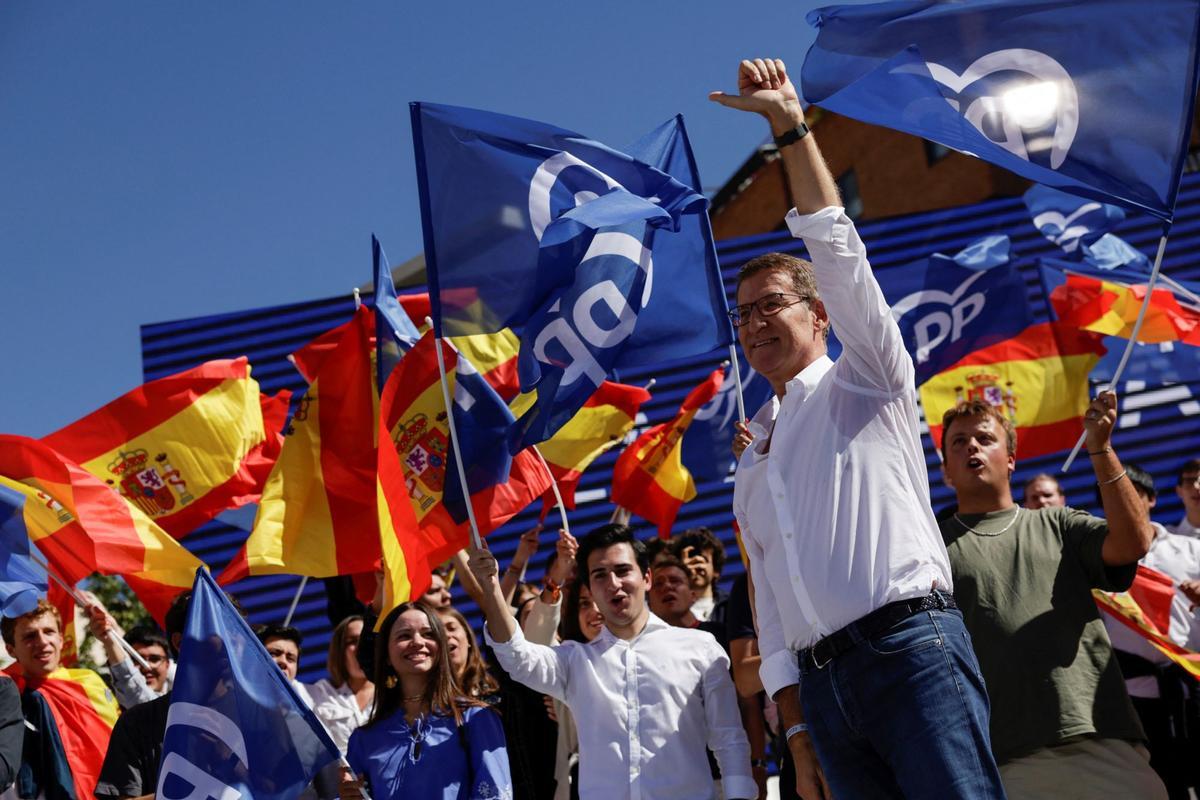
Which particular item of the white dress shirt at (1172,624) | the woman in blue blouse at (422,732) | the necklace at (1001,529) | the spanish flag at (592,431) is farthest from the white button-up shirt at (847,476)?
the spanish flag at (592,431)

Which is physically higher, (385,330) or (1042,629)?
(385,330)

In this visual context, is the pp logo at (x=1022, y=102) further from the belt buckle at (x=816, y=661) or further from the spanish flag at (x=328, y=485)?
the spanish flag at (x=328, y=485)

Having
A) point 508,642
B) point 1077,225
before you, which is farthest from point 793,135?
point 1077,225

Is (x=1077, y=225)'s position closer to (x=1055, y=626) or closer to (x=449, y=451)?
(x=449, y=451)

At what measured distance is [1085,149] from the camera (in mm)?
4668

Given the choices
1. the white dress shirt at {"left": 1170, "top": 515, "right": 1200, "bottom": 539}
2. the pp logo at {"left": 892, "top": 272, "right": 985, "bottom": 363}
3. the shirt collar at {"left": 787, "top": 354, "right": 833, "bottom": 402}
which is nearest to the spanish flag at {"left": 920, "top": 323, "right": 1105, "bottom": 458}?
the pp logo at {"left": 892, "top": 272, "right": 985, "bottom": 363}

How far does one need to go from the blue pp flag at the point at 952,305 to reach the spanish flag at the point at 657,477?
195 centimetres

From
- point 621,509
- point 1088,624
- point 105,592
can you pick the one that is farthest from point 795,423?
point 105,592

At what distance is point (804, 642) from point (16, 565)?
5.19 meters

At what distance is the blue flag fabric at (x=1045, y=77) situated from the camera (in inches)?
182

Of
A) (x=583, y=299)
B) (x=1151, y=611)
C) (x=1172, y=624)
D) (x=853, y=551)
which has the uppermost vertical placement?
(x=583, y=299)

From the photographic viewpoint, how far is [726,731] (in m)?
5.67

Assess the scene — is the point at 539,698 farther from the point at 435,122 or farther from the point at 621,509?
the point at 435,122

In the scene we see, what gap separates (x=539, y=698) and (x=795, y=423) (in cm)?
409
